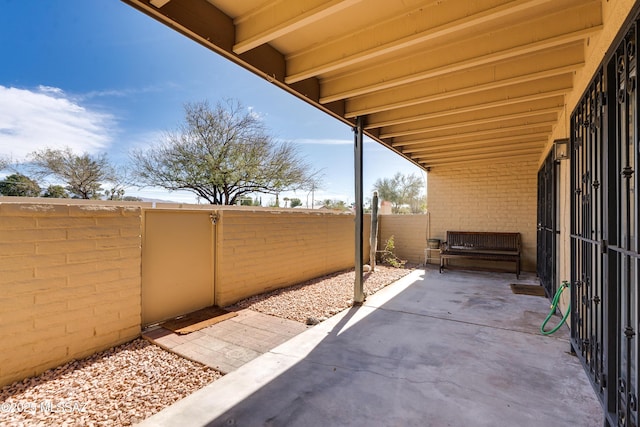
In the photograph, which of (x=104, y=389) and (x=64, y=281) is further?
(x=64, y=281)

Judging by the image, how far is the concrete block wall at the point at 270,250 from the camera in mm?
3904

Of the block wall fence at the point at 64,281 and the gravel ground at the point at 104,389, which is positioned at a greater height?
the block wall fence at the point at 64,281

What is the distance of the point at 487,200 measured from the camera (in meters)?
7.24

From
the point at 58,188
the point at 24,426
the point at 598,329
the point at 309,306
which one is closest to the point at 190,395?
the point at 24,426

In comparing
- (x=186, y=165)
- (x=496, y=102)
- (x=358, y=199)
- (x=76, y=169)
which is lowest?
(x=358, y=199)

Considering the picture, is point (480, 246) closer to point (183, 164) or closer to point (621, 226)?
point (621, 226)

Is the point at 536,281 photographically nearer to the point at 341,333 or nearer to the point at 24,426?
the point at 341,333

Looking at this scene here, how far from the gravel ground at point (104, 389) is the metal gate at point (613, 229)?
101 inches

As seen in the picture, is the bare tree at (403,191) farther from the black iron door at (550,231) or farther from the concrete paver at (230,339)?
the concrete paver at (230,339)

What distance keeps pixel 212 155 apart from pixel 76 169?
4696mm

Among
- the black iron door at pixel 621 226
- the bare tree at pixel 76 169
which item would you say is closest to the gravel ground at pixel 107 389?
the black iron door at pixel 621 226

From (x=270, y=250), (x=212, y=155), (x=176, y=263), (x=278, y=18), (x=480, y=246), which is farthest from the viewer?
(x=212, y=155)

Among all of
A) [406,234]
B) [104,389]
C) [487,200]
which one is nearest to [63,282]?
[104,389]

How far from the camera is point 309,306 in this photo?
3992 mm
